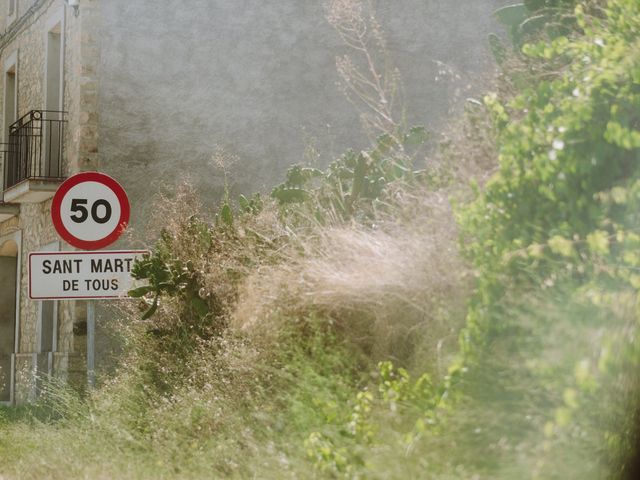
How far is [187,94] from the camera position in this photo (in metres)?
18.3

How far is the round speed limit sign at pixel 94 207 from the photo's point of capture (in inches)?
445

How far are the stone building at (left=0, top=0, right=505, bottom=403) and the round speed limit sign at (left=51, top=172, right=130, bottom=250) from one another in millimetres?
6067

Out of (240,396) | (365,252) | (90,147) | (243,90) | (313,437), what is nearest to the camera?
(313,437)

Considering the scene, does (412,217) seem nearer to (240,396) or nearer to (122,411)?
(240,396)

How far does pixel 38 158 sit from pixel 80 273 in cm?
872

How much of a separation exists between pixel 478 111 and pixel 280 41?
10.5 metres

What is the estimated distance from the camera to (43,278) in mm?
11195

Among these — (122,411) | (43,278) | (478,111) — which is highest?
(478,111)

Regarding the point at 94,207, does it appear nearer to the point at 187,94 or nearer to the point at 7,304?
the point at 187,94

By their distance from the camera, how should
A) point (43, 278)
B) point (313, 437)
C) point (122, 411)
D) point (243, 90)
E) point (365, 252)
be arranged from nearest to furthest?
point (313, 437)
point (365, 252)
point (122, 411)
point (43, 278)
point (243, 90)

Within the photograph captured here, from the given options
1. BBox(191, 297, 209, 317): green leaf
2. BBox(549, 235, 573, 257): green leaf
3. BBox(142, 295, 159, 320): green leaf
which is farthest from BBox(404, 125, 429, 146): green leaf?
BBox(549, 235, 573, 257): green leaf

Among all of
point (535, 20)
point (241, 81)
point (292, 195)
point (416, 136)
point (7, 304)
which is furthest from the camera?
point (7, 304)

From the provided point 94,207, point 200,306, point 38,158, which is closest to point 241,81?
point 38,158

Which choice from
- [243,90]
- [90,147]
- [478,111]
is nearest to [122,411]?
[478,111]
